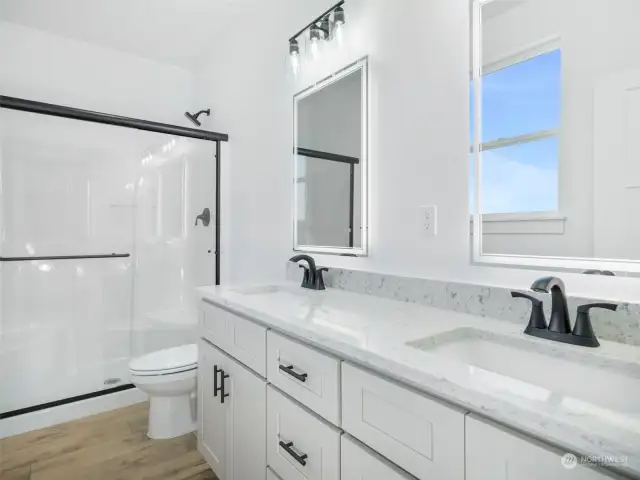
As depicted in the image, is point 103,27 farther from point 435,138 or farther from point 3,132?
point 435,138

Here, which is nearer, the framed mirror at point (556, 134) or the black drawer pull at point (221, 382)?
the framed mirror at point (556, 134)

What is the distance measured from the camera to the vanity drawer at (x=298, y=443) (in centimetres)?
94

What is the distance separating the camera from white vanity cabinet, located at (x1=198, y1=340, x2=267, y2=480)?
4.16ft

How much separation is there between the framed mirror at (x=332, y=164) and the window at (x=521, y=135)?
0.51 metres

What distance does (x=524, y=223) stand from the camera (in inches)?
45.5

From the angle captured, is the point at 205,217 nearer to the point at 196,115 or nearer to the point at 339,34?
the point at 196,115

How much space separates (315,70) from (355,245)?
91 centimetres

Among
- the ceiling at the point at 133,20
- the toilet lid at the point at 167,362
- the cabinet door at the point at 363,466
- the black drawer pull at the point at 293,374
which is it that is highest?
the ceiling at the point at 133,20

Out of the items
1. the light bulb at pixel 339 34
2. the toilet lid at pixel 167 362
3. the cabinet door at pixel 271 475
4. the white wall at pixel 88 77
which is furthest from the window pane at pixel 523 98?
the white wall at pixel 88 77

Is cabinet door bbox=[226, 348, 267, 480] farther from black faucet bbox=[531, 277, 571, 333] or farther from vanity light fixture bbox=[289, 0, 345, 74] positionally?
vanity light fixture bbox=[289, 0, 345, 74]

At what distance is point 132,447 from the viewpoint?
188 cm

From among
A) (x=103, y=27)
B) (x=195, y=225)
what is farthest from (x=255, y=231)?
(x=103, y=27)

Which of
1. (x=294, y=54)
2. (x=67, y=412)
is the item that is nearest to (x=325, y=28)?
(x=294, y=54)

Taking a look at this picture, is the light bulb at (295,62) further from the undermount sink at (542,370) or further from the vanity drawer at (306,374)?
the undermount sink at (542,370)
